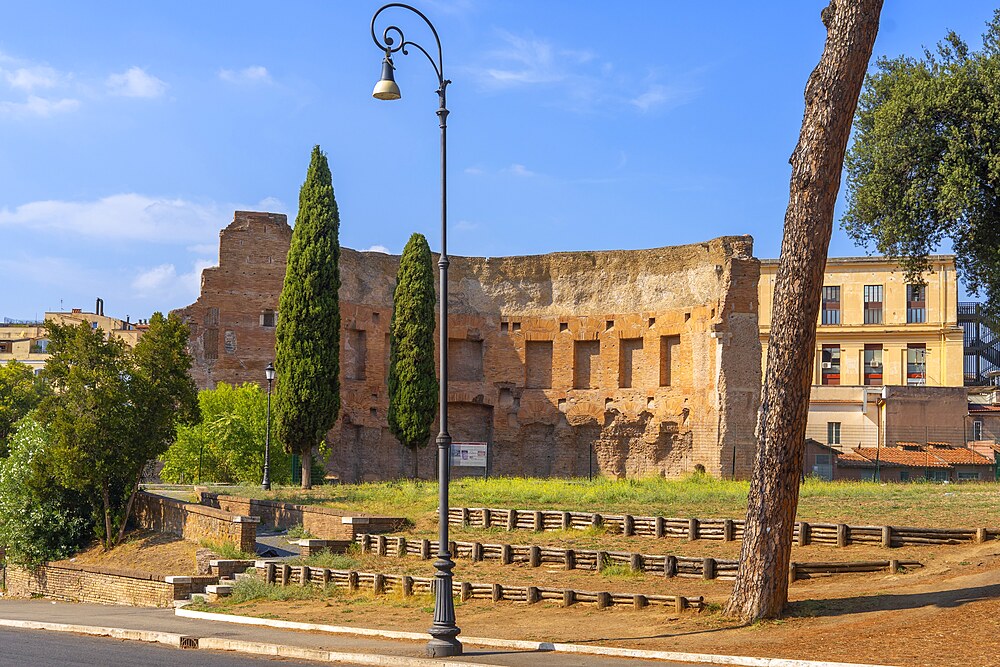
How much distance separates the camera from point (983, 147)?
26.0 metres

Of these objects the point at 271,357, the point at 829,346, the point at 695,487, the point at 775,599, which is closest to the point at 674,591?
the point at 775,599

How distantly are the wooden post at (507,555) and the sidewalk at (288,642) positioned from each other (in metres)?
4.62

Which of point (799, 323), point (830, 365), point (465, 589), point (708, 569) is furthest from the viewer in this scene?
point (830, 365)

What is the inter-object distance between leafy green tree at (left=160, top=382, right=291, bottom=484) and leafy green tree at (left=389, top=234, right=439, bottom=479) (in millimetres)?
4659

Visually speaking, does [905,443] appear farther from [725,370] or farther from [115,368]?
[115,368]

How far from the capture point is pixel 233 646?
15.9 meters

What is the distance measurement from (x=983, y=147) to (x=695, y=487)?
39.3 feet

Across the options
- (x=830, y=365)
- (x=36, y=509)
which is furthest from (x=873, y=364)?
(x=36, y=509)

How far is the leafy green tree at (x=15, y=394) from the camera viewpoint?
4928 centimetres

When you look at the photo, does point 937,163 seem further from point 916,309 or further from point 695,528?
point 916,309

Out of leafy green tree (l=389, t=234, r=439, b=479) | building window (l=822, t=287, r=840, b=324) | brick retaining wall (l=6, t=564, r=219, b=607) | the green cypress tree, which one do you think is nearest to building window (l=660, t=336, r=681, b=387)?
leafy green tree (l=389, t=234, r=439, b=479)

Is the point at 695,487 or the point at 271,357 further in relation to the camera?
the point at 271,357

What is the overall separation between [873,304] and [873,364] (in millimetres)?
3897

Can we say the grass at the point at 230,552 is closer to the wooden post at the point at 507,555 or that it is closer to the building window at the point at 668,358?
the wooden post at the point at 507,555
